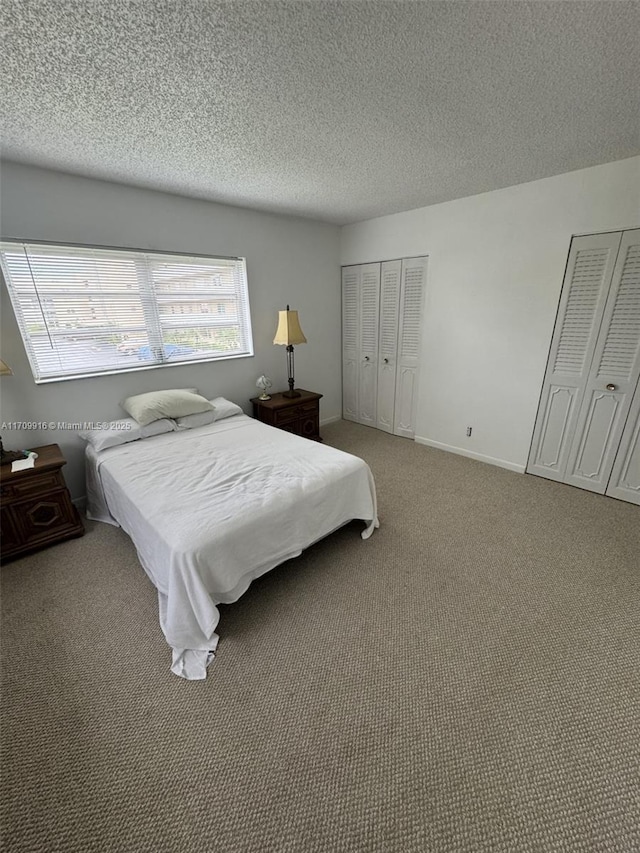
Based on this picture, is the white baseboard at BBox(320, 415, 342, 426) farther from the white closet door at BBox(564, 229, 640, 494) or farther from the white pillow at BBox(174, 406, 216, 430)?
the white closet door at BBox(564, 229, 640, 494)

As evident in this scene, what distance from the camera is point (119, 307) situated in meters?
2.67

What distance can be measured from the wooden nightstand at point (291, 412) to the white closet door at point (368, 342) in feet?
2.92

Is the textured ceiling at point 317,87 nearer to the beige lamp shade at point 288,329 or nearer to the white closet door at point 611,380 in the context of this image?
the white closet door at point 611,380

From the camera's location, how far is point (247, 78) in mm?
1336

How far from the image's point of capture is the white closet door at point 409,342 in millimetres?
3425

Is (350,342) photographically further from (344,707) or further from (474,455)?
(344,707)

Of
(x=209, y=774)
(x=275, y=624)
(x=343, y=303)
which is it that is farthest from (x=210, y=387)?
(x=209, y=774)

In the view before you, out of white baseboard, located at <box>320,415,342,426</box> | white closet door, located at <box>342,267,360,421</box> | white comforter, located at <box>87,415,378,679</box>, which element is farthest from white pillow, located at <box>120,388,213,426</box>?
white closet door, located at <box>342,267,360,421</box>

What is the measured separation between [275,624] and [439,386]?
279 cm

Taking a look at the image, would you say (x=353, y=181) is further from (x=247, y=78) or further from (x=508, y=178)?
(x=247, y=78)

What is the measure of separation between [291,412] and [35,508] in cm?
217

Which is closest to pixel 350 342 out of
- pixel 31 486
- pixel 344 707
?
pixel 31 486

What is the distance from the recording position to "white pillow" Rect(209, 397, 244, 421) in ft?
9.80

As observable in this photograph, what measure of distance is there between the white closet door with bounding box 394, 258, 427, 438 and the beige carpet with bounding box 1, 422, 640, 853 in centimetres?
192
